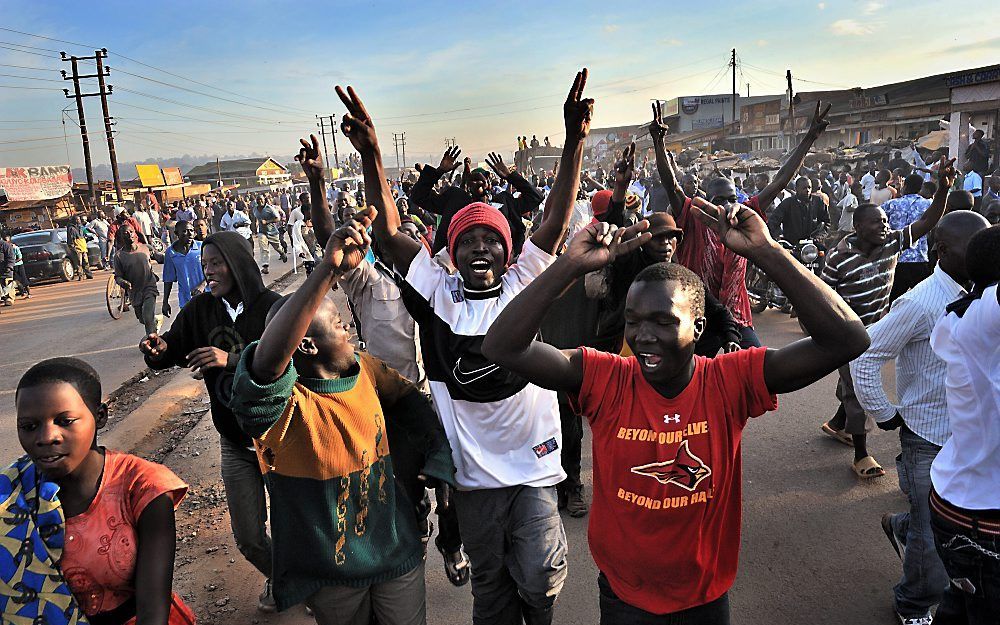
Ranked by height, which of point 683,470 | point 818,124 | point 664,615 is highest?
point 818,124

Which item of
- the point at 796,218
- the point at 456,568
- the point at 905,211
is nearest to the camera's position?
the point at 456,568

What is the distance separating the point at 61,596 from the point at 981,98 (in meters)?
25.6

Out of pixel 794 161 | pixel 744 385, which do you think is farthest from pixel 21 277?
pixel 744 385

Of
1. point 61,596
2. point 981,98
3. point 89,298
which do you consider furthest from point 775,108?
point 61,596

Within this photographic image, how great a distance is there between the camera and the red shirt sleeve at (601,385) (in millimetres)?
2133

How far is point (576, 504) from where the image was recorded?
14.3 feet

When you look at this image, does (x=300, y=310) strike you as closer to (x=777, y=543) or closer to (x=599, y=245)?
(x=599, y=245)

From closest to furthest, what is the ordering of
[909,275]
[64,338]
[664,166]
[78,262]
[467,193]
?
[909,275], [664,166], [467,193], [64,338], [78,262]

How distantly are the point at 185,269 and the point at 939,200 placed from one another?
25.3ft

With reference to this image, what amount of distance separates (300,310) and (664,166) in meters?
4.11

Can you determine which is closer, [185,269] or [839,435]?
[839,435]

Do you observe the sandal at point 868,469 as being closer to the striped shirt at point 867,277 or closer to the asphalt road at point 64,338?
the striped shirt at point 867,277

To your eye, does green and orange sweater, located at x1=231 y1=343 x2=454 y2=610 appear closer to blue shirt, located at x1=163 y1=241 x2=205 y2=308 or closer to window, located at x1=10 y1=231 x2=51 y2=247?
blue shirt, located at x1=163 y1=241 x2=205 y2=308

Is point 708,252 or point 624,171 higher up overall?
point 624,171
